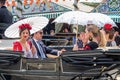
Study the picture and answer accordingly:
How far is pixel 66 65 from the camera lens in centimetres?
485

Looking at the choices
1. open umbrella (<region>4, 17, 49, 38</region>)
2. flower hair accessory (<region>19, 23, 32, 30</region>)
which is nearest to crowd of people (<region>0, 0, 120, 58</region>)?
flower hair accessory (<region>19, 23, 32, 30</region>)

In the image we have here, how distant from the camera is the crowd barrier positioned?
15.9 ft

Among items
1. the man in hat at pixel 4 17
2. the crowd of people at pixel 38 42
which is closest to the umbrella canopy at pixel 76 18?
the man in hat at pixel 4 17

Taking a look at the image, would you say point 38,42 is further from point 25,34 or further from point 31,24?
point 25,34

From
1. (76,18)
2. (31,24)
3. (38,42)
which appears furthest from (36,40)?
(76,18)

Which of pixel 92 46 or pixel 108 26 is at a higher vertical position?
pixel 108 26

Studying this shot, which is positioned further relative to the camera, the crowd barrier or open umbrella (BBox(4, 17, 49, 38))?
open umbrella (BBox(4, 17, 49, 38))

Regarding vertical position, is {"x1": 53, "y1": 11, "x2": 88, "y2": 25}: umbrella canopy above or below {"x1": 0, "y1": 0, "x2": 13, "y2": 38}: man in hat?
below

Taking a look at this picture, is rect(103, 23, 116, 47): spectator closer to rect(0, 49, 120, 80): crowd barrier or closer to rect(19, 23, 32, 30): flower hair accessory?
rect(19, 23, 32, 30): flower hair accessory

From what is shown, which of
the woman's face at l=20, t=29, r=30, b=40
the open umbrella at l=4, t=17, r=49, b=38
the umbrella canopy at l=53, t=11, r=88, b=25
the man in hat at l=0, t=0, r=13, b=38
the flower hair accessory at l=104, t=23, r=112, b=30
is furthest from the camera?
the umbrella canopy at l=53, t=11, r=88, b=25

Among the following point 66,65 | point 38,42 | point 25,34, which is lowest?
point 66,65

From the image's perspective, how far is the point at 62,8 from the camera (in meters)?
19.5

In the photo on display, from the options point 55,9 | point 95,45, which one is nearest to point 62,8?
point 55,9

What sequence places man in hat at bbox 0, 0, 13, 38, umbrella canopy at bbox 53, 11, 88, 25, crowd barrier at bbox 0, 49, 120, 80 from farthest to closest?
umbrella canopy at bbox 53, 11, 88, 25, man in hat at bbox 0, 0, 13, 38, crowd barrier at bbox 0, 49, 120, 80
